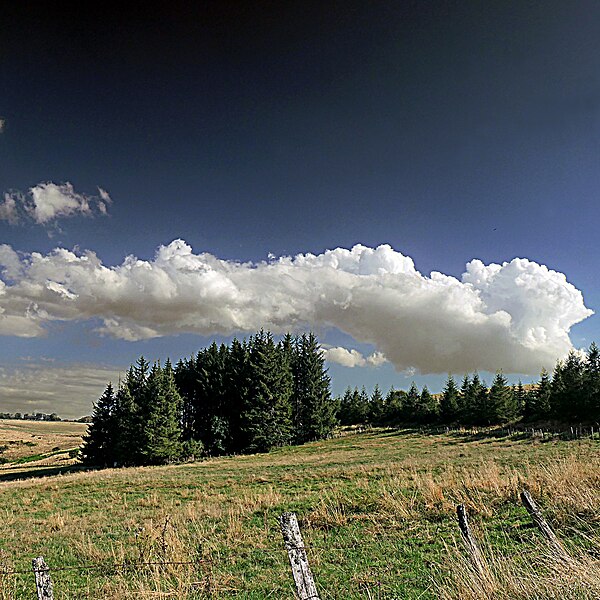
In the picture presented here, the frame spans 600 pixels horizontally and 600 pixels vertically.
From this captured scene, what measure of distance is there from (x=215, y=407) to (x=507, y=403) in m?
38.4

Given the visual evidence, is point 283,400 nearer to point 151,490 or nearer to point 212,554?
point 151,490

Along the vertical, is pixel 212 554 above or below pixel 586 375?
below

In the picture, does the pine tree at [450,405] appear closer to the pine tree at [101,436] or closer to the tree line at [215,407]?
the tree line at [215,407]

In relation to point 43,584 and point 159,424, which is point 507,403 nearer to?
point 159,424

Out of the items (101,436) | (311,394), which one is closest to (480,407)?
(311,394)

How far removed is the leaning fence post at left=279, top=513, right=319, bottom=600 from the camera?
14.9 feet

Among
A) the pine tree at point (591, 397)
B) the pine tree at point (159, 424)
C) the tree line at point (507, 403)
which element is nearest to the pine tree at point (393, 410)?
the tree line at point (507, 403)

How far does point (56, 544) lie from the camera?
12.1 meters

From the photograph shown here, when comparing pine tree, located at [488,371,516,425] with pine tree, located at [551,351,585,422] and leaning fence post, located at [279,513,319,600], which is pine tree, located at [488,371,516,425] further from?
leaning fence post, located at [279,513,319,600]

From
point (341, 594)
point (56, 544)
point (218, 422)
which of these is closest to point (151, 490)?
point (56, 544)

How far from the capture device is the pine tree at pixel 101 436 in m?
54.6

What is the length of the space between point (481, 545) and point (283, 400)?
49.7 m

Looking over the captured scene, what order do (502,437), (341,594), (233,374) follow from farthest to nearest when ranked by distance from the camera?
(233,374), (502,437), (341,594)

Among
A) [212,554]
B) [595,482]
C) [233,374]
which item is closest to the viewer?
[212,554]
